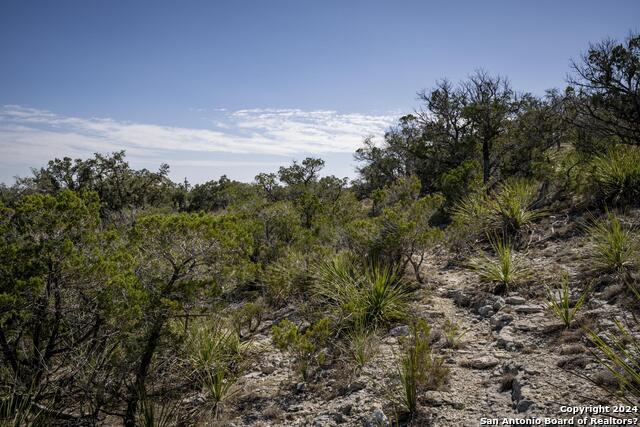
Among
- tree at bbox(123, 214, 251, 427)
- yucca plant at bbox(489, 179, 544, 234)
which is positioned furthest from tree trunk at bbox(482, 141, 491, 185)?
tree at bbox(123, 214, 251, 427)

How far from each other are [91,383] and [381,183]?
60.2 ft

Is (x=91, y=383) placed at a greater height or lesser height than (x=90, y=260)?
lesser

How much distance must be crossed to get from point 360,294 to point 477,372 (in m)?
2.59

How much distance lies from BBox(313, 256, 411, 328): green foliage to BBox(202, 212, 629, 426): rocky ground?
394mm

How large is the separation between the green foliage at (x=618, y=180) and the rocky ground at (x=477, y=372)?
2.69 m

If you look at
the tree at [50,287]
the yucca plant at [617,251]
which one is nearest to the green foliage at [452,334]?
the yucca plant at [617,251]

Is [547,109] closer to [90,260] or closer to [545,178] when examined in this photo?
[545,178]

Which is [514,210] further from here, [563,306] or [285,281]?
[285,281]

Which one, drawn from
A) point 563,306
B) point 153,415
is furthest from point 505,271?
point 153,415

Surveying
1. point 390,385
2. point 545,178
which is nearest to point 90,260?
point 390,385

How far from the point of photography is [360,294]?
22.7 ft

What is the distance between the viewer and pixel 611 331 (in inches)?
183

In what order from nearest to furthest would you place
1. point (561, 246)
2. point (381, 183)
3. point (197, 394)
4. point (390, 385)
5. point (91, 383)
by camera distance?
point (390, 385) < point (91, 383) < point (197, 394) < point (561, 246) < point (381, 183)

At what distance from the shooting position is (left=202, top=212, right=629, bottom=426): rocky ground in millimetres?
3904
